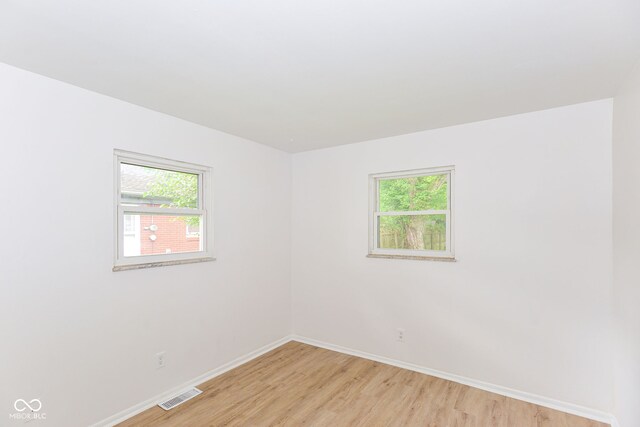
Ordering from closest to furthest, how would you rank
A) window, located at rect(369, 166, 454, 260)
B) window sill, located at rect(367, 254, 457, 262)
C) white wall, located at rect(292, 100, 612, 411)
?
1. white wall, located at rect(292, 100, 612, 411)
2. window sill, located at rect(367, 254, 457, 262)
3. window, located at rect(369, 166, 454, 260)

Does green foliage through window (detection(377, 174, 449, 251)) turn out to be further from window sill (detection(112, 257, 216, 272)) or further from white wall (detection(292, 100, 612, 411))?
window sill (detection(112, 257, 216, 272))

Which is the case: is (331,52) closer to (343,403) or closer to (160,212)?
(160,212)

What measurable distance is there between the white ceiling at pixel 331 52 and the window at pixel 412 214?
807 millimetres

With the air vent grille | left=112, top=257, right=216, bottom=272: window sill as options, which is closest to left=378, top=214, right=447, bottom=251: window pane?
left=112, top=257, right=216, bottom=272: window sill

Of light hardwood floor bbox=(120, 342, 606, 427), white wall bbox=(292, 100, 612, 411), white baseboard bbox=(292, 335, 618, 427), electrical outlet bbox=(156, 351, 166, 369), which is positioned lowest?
light hardwood floor bbox=(120, 342, 606, 427)

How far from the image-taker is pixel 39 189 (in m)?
2.06

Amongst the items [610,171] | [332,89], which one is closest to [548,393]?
[610,171]

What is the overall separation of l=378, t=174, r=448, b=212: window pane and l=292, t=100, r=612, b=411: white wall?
0.19 meters

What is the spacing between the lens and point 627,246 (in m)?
2.08

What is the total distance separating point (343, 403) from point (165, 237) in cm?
213

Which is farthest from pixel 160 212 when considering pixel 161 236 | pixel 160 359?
pixel 160 359

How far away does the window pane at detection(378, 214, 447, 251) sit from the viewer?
3.27 m

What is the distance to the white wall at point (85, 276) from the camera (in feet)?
6.45

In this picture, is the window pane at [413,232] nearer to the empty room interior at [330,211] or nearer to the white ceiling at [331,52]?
the empty room interior at [330,211]
